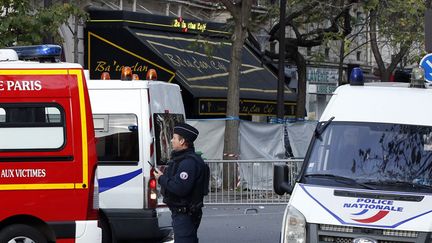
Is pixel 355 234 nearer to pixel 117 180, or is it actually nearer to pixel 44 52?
pixel 44 52

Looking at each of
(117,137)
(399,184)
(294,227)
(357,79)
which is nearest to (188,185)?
(294,227)

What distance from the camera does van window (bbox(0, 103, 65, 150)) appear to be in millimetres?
9664

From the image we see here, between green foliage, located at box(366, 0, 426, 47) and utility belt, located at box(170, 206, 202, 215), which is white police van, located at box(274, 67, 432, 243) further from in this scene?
green foliage, located at box(366, 0, 426, 47)

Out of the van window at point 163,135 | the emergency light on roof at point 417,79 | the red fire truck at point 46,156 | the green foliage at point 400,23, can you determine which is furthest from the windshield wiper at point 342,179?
the green foliage at point 400,23

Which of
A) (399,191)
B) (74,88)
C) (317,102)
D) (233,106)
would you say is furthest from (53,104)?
(317,102)

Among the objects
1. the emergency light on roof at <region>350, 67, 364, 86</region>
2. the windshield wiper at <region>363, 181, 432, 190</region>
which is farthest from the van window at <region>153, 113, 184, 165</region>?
the windshield wiper at <region>363, 181, 432, 190</region>

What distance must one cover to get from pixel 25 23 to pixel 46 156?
7010 mm

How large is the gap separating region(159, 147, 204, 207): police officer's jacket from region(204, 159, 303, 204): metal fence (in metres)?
8.10

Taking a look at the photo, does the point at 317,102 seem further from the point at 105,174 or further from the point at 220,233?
the point at 105,174

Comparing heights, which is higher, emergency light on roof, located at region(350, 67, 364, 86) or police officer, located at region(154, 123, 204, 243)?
emergency light on roof, located at region(350, 67, 364, 86)

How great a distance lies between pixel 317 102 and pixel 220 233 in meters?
27.9

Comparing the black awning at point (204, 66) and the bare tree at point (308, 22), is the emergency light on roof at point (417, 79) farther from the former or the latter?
the black awning at point (204, 66)

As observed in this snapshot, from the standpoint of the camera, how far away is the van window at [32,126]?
9664 mm

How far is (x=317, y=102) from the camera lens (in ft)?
135
